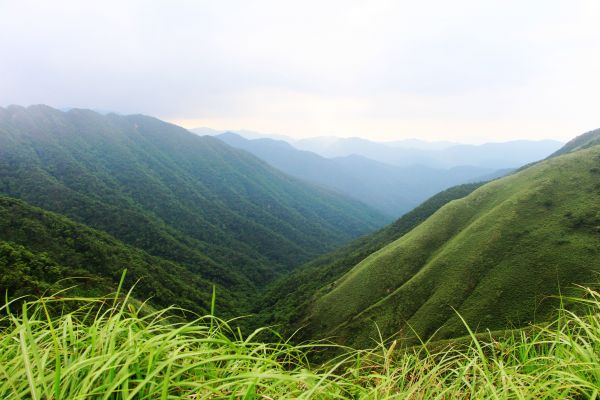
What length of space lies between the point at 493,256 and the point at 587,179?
36.4m

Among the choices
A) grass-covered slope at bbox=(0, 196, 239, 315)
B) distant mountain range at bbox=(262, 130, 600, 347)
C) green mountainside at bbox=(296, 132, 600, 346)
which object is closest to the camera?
distant mountain range at bbox=(262, 130, 600, 347)

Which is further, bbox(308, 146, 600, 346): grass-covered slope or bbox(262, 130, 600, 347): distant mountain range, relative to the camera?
bbox(308, 146, 600, 346): grass-covered slope

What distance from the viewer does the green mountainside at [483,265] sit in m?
63.5

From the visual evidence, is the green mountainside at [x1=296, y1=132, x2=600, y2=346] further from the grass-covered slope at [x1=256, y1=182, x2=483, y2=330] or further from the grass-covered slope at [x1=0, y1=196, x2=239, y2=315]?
the grass-covered slope at [x1=0, y1=196, x2=239, y2=315]

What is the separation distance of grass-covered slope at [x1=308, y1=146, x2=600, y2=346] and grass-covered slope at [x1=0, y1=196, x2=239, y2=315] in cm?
4540

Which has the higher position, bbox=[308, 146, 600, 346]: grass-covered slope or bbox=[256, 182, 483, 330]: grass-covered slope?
bbox=[308, 146, 600, 346]: grass-covered slope

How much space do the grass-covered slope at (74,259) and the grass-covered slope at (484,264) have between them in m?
45.4

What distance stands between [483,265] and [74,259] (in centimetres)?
10004

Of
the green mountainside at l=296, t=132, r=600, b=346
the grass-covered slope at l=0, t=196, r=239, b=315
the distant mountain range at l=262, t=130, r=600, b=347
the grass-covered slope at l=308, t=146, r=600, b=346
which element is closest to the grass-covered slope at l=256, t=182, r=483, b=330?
the distant mountain range at l=262, t=130, r=600, b=347

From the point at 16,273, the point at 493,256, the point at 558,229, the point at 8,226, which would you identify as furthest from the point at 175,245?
the point at 558,229

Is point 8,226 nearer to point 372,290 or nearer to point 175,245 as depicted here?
point 175,245

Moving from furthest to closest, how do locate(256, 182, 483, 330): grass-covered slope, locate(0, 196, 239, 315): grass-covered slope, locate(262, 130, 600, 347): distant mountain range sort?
locate(256, 182, 483, 330): grass-covered slope
locate(0, 196, 239, 315): grass-covered slope
locate(262, 130, 600, 347): distant mountain range

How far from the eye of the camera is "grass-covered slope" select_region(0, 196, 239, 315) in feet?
211

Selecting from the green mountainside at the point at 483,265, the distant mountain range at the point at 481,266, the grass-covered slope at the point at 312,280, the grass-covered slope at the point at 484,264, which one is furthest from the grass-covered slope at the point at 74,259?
the grass-covered slope at the point at 484,264
